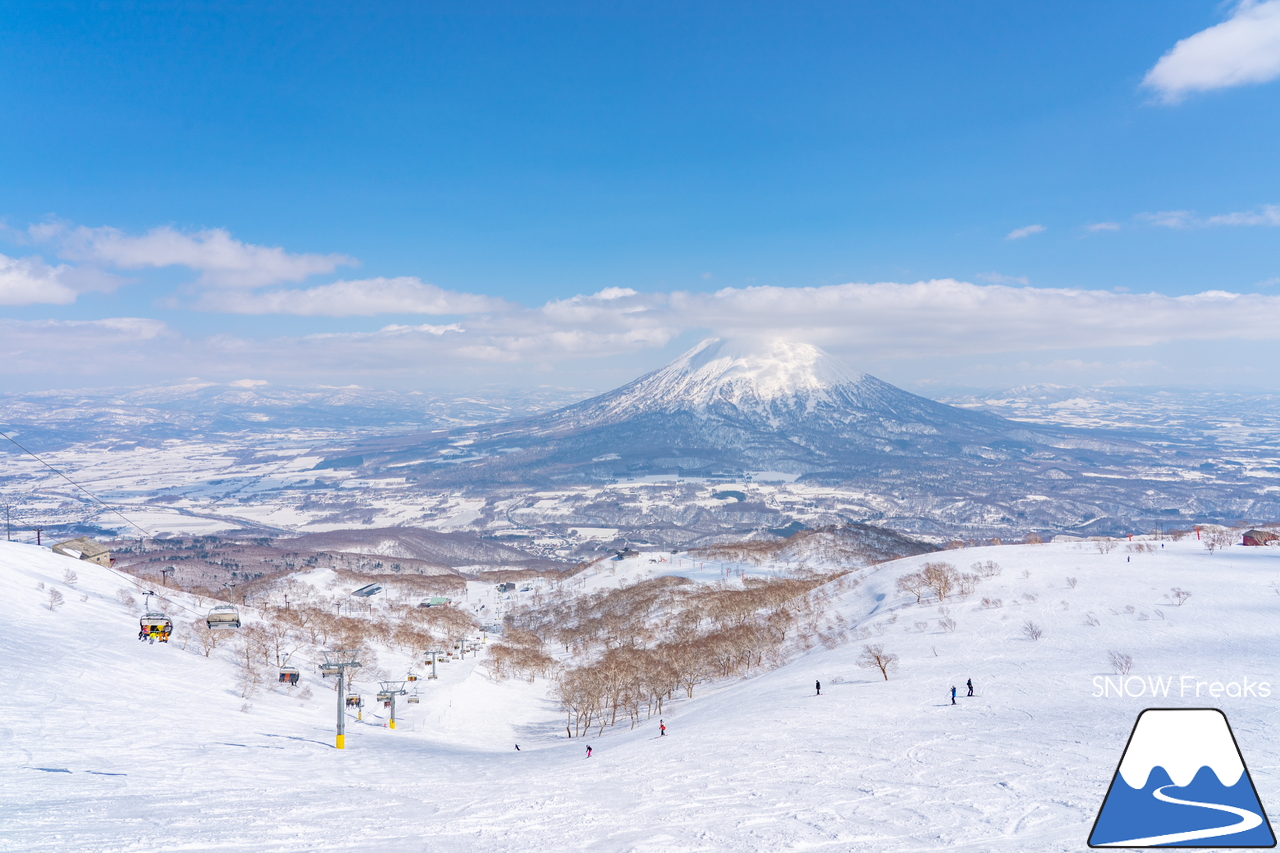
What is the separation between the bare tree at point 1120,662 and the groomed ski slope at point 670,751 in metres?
0.74

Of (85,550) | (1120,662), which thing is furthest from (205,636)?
(1120,662)

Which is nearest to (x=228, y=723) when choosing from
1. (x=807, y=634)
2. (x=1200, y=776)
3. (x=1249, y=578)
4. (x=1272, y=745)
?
(x=1200, y=776)

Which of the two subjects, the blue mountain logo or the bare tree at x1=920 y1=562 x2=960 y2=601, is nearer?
the blue mountain logo

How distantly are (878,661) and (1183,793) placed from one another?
116 feet

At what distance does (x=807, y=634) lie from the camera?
74.0m

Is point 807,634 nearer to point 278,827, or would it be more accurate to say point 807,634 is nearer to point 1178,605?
point 1178,605

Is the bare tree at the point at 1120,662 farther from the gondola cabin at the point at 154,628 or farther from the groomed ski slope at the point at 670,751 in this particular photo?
the gondola cabin at the point at 154,628

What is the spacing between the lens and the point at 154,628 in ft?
169

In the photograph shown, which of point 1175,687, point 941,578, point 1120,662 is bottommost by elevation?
point 941,578

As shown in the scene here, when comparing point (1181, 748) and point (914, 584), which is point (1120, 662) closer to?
point (1181, 748)

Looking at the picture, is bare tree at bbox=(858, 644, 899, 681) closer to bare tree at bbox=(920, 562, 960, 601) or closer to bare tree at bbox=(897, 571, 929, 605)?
bare tree at bbox=(920, 562, 960, 601)

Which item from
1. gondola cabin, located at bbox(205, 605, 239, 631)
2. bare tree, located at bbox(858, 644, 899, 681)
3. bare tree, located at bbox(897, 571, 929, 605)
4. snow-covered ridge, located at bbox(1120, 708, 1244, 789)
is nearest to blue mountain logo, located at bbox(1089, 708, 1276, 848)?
snow-covered ridge, located at bbox(1120, 708, 1244, 789)

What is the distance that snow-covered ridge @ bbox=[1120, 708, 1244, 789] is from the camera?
1137 cm

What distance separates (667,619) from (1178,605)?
217ft
